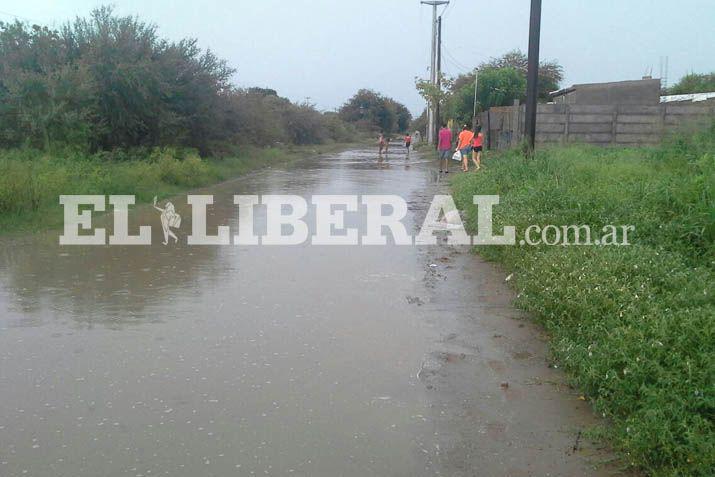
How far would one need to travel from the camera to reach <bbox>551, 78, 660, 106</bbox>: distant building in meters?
25.3

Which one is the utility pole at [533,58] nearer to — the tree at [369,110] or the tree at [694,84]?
the tree at [694,84]

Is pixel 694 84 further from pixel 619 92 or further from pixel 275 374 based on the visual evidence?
pixel 275 374

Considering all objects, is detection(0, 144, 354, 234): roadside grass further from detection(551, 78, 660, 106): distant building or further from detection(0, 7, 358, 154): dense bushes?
detection(551, 78, 660, 106): distant building

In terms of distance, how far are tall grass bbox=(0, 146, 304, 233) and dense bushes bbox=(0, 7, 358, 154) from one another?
0.81m

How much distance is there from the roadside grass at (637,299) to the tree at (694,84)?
24.9m

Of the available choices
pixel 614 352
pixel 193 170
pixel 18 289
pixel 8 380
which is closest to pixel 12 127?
pixel 193 170

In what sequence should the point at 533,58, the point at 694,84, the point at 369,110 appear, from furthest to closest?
the point at 369,110 < the point at 694,84 < the point at 533,58

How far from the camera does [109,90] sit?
66.4 feet

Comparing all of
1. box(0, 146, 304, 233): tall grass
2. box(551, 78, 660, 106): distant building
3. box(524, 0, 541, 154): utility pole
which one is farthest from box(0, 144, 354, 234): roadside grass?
box(551, 78, 660, 106): distant building

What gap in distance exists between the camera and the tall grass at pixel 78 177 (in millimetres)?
11536

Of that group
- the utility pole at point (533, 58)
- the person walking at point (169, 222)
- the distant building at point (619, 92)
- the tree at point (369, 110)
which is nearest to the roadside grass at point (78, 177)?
the person walking at point (169, 222)

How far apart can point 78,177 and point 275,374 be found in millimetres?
11333

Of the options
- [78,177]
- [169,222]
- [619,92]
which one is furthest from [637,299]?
[619,92]

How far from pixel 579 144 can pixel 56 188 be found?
13.3m
